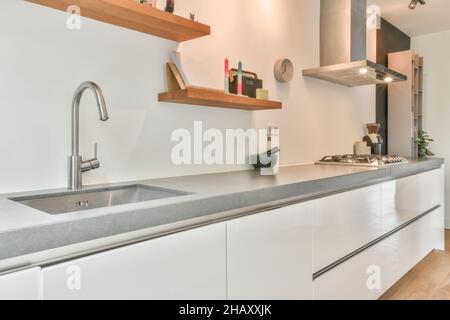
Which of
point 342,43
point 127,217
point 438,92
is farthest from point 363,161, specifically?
point 438,92

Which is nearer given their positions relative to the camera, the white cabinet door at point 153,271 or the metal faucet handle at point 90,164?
the white cabinet door at point 153,271

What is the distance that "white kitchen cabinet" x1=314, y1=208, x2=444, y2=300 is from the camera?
177cm

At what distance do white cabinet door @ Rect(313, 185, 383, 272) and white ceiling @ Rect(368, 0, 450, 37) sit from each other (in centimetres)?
226

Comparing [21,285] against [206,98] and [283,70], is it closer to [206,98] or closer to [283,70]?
[206,98]

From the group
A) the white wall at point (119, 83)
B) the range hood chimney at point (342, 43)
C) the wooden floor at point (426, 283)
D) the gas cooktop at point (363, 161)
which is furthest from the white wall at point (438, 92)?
the white wall at point (119, 83)

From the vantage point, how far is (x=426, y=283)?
8.61 feet

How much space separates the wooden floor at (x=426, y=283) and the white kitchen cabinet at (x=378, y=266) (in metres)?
0.14

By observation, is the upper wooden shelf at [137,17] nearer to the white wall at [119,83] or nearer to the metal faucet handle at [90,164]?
the white wall at [119,83]

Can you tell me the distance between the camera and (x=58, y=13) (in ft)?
4.49

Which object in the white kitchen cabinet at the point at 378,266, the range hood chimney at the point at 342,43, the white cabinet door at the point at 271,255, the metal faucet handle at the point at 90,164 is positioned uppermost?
the range hood chimney at the point at 342,43

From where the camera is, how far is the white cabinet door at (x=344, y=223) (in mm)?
1659

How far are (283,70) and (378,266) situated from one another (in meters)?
1.43
